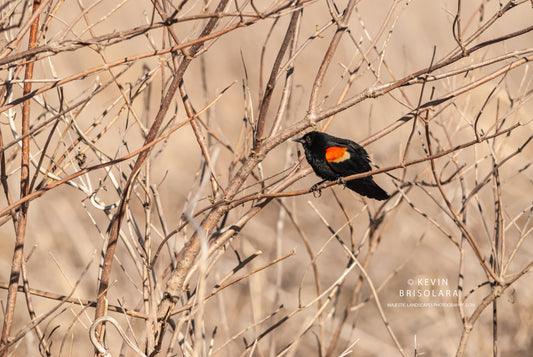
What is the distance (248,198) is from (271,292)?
4145 millimetres

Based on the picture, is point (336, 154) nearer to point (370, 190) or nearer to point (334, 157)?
point (334, 157)

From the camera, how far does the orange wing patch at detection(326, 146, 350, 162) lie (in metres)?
3.69

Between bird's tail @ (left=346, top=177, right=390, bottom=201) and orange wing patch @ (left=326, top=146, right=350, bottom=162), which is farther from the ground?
orange wing patch @ (left=326, top=146, right=350, bottom=162)

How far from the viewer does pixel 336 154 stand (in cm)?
371

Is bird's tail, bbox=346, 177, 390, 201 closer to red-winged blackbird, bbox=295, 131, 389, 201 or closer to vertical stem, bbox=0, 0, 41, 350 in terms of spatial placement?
red-winged blackbird, bbox=295, 131, 389, 201

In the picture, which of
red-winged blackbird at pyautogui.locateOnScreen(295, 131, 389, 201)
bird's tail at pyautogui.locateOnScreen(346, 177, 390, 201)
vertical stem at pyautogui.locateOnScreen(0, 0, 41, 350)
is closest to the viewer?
vertical stem at pyautogui.locateOnScreen(0, 0, 41, 350)

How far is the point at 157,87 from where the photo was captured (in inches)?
350

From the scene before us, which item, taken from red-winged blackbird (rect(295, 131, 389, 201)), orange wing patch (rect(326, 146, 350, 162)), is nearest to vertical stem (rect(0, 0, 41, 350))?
red-winged blackbird (rect(295, 131, 389, 201))

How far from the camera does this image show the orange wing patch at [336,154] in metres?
3.69

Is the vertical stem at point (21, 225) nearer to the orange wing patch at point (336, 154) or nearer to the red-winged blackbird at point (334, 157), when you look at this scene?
the red-winged blackbird at point (334, 157)

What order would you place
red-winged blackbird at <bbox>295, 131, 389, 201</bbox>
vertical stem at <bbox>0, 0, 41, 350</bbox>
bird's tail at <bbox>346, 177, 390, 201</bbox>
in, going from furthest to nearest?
red-winged blackbird at <bbox>295, 131, 389, 201</bbox> < bird's tail at <bbox>346, 177, 390, 201</bbox> < vertical stem at <bbox>0, 0, 41, 350</bbox>

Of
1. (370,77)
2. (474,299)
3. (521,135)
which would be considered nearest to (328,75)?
(370,77)

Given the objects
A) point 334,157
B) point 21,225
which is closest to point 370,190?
point 334,157

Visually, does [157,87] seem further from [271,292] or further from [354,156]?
[354,156]
